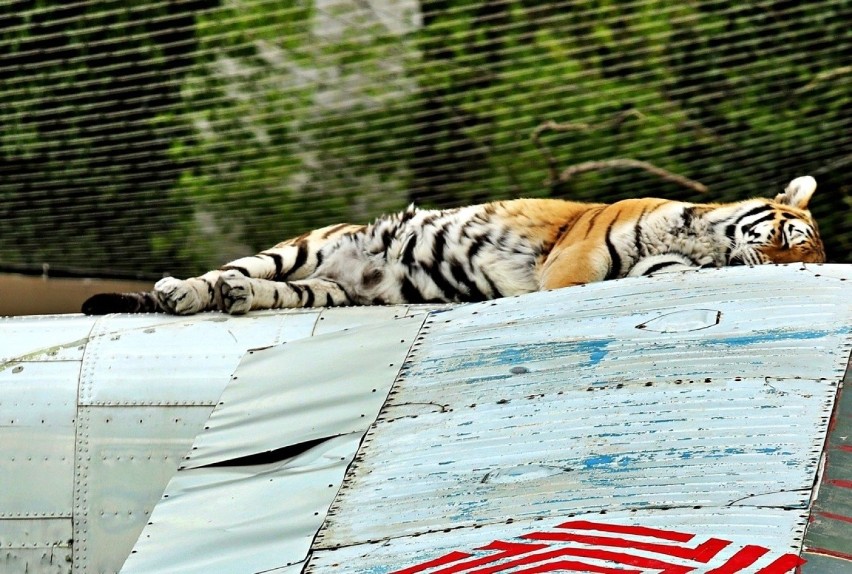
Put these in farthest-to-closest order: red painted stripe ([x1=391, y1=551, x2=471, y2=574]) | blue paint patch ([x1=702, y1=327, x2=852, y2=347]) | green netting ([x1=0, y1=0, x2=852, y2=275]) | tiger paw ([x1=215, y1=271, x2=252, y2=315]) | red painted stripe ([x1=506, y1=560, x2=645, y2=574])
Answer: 1. green netting ([x1=0, y1=0, x2=852, y2=275])
2. tiger paw ([x1=215, y1=271, x2=252, y2=315])
3. blue paint patch ([x1=702, y1=327, x2=852, y2=347])
4. red painted stripe ([x1=391, y1=551, x2=471, y2=574])
5. red painted stripe ([x1=506, y1=560, x2=645, y2=574])

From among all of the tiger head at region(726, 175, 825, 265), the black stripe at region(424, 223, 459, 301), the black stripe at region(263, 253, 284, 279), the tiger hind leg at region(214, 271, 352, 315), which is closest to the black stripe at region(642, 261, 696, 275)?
the tiger head at region(726, 175, 825, 265)

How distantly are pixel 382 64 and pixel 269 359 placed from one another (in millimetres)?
8532

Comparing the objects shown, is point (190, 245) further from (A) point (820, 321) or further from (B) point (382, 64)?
(A) point (820, 321)

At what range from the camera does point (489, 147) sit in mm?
12500

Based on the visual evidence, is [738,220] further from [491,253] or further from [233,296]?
[233,296]

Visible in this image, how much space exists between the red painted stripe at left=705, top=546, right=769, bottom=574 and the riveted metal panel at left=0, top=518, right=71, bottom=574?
2.57 meters

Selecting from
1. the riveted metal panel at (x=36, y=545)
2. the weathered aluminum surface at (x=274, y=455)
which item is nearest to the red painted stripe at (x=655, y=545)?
the weathered aluminum surface at (x=274, y=455)

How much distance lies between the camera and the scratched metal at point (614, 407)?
2959 millimetres

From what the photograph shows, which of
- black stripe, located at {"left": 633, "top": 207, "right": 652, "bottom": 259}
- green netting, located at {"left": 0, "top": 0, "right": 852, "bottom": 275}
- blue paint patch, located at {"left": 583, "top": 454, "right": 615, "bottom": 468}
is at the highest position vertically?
Answer: blue paint patch, located at {"left": 583, "top": 454, "right": 615, "bottom": 468}

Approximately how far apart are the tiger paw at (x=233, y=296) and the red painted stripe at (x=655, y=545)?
239cm

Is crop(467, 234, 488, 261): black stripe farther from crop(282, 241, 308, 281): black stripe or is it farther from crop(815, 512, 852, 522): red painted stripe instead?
crop(815, 512, 852, 522): red painted stripe

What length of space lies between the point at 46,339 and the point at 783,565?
326 centimetres

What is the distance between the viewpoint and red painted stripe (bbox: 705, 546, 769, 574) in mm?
2488

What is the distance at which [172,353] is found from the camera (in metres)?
4.36
